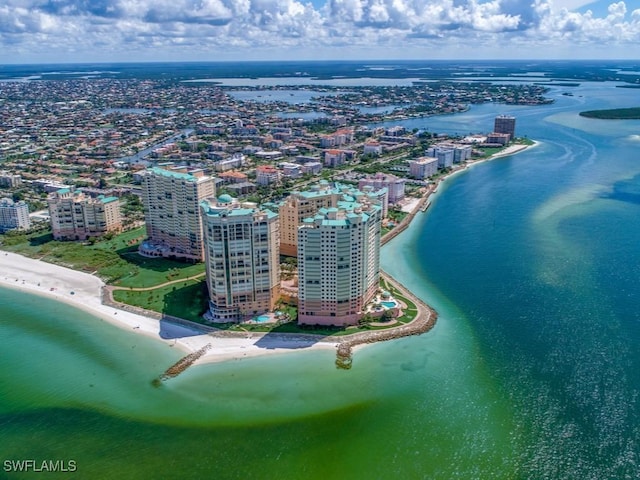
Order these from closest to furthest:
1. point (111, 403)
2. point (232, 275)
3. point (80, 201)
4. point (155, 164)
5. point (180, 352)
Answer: point (111, 403)
point (180, 352)
point (232, 275)
point (80, 201)
point (155, 164)

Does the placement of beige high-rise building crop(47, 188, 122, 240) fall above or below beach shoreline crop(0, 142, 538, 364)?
above

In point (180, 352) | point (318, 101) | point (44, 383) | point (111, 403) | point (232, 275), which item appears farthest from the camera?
point (318, 101)

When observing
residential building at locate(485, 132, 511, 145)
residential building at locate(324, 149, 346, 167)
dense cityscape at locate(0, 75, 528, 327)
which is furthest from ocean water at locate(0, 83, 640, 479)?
residential building at locate(485, 132, 511, 145)

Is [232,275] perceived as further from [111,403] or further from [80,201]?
[80,201]

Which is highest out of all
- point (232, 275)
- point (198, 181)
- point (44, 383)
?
point (198, 181)

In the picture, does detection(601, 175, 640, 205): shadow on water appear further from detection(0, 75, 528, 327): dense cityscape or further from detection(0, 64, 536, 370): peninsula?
detection(0, 75, 528, 327): dense cityscape

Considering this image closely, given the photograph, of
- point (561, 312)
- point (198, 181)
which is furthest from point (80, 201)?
point (561, 312)

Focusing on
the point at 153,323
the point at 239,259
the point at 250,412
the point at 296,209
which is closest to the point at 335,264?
the point at 239,259
